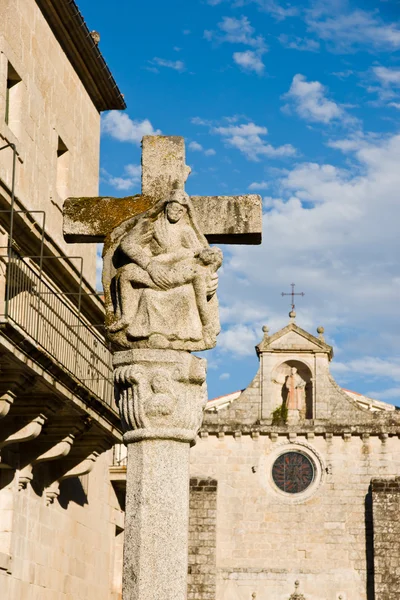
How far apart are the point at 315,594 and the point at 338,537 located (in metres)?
1.98

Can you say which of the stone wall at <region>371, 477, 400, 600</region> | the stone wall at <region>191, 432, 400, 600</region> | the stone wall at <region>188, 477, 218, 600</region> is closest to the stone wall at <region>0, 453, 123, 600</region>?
the stone wall at <region>188, 477, 218, 600</region>

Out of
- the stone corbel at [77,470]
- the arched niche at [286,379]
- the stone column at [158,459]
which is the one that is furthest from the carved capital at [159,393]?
the arched niche at [286,379]

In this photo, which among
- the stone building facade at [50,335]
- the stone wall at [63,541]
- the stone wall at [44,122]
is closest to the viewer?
the stone building facade at [50,335]

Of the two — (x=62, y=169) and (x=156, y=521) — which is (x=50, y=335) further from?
(x=156, y=521)

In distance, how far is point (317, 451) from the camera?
38562mm

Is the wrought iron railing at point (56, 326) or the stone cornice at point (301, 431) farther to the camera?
the stone cornice at point (301, 431)

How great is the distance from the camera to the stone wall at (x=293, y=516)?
37.0 metres

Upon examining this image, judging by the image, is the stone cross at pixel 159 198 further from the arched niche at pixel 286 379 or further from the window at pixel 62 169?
the arched niche at pixel 286 379

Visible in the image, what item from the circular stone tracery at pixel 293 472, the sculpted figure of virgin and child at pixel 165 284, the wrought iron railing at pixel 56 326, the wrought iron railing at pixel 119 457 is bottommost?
the sculpted figure of virgin and child at pixel 165 284

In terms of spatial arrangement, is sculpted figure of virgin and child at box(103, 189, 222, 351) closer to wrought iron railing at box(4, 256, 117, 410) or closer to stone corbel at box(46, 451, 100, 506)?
wrought iron railing at box(4, 256, 117, 410)

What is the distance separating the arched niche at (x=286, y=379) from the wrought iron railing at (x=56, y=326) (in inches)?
868

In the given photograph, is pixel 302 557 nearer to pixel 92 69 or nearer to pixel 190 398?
pixel 92 69

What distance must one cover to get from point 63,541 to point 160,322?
10.4 meters

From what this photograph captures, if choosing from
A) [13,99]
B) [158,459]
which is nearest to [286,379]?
[13,99]
